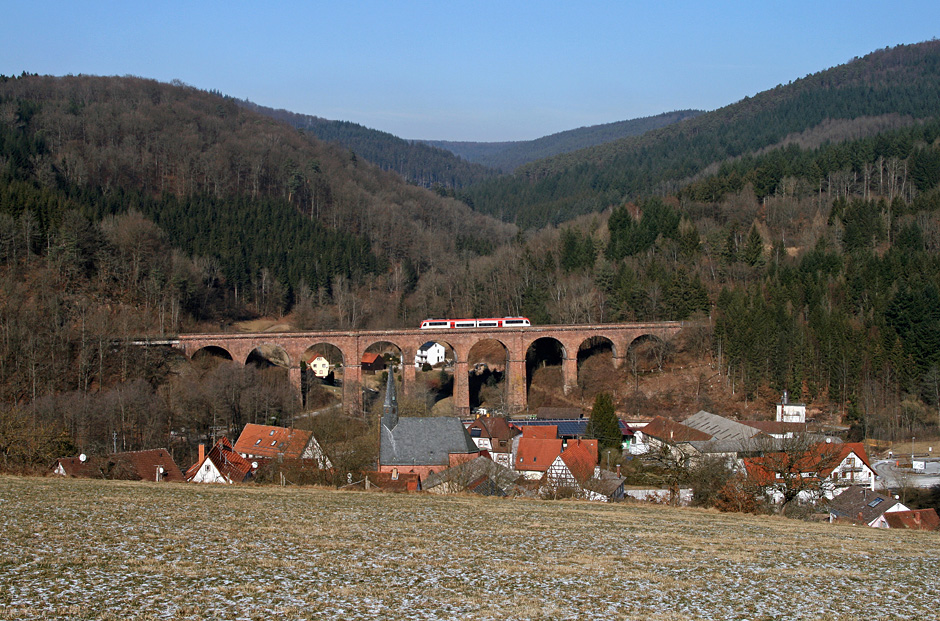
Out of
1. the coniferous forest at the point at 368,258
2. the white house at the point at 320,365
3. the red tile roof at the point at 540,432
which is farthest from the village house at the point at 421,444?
the white house at the point at 320,365

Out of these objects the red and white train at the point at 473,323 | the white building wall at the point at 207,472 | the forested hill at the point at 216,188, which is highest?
the forested hill at the point at 216,188

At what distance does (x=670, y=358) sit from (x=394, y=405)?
34.0 meters

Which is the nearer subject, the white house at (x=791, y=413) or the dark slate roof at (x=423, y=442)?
the dark slate roof at (x=423, y=442)

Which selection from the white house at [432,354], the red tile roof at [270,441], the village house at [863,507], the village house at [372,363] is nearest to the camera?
the village house at [863,507]

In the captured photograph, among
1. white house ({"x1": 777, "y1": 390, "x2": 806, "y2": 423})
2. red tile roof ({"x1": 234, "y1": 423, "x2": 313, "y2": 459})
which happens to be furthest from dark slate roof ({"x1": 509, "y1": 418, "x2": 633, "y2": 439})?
red tile roof ({"x1": 234, "y1": 423, "x2": 313, "y2": 459})

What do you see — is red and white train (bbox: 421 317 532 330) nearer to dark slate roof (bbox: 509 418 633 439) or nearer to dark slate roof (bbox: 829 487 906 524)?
dark slate roof (bbox: 509 418 633 439)

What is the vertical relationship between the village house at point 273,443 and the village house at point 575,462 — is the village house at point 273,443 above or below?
above

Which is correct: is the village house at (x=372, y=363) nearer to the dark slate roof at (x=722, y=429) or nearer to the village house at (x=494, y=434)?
the village house at (x=494, y=434)

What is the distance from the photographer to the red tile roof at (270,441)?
1547 inches

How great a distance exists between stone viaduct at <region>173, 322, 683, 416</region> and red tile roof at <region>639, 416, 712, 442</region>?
1695cm

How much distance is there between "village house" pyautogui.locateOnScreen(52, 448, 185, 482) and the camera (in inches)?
1098

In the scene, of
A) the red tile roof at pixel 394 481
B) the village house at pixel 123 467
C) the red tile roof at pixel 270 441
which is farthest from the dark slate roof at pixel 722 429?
the village house at pixel 123 467

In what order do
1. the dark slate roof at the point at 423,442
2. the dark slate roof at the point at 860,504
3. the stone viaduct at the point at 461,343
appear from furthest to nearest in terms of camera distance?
the stone viaduct at the point at 461,343 → the dark slate roof at the point at 423,442 → the dark slate roof at the point at 860,504

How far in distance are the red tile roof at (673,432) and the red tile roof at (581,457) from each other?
19.8 ft
